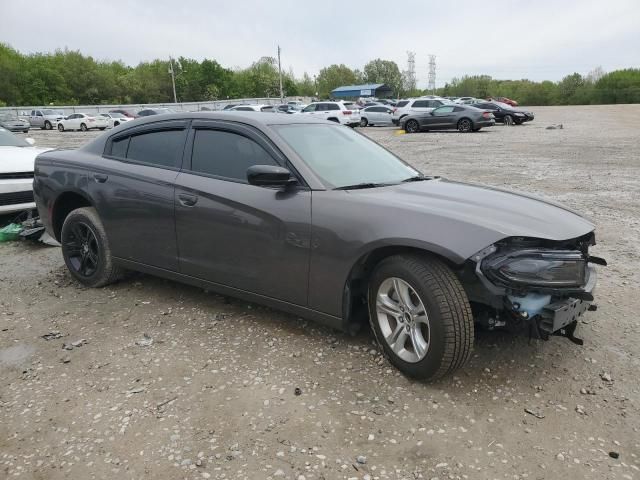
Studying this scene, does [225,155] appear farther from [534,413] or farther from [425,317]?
[534,413]

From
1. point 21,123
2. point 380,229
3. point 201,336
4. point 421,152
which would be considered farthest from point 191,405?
point 21,123

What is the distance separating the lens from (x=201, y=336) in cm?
373

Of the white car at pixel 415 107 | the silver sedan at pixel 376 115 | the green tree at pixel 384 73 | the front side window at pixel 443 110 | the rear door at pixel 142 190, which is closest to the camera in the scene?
the rear door at pixel 142 190

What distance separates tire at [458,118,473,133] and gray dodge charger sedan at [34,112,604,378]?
2247 centimetres

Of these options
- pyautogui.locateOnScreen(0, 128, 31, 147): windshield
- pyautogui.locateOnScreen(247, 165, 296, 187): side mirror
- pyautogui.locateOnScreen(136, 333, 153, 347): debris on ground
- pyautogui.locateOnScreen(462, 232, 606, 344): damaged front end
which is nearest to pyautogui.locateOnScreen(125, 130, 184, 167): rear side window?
pyautogui.locateOnScreen(247, 165, 296, 187): side mirror

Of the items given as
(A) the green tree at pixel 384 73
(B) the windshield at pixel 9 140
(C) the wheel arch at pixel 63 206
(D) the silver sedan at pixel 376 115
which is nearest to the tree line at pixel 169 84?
(A) the green tree at pixel 384 73

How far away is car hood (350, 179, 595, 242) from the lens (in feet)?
9.34

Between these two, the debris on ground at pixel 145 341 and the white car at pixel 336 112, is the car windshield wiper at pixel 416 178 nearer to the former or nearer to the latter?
the debris on ground at pixel 145 341

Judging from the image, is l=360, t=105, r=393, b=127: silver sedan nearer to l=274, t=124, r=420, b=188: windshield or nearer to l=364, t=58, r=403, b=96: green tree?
l=274, t=124, r=420, b=188: windshield

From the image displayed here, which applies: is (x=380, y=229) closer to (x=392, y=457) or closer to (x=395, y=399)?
(x=395, y=399)

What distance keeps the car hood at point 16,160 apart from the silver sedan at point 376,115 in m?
26.0

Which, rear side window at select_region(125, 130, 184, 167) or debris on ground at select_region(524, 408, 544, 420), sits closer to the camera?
debris on ground at select_region(524, 408, 544, 420)

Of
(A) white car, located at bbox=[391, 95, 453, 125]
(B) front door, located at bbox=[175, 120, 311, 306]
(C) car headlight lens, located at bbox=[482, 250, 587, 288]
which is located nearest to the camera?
(C) car headlight lens, located at bbox=[482, 250, 587, 288]

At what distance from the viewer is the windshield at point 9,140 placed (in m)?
8.11
